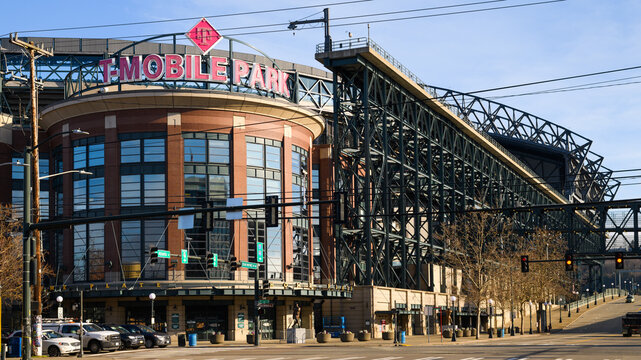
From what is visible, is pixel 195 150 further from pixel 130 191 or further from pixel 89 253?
pixel 89 253

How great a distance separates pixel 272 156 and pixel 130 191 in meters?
13.7

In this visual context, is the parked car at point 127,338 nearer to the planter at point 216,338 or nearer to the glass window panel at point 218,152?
the planter at point 216,338

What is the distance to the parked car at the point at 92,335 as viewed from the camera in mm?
49562

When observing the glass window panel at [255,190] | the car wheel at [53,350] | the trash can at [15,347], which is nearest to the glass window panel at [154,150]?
the glass window panel at [255,190]

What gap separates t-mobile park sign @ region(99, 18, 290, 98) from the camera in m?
67.9

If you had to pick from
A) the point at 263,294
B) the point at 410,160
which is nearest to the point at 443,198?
the point at 410,160

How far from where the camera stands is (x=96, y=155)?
234ft

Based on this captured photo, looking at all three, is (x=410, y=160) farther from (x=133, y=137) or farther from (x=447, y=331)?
(x=133, y=137)

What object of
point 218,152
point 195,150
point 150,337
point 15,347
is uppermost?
point 195,150

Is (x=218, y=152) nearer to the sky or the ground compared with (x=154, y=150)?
nearer to the ground

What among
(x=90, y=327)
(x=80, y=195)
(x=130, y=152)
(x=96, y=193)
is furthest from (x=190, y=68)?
(x=90, y=327)

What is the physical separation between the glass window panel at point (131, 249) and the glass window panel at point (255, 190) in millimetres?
10330

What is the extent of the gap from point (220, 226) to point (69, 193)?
1490cm

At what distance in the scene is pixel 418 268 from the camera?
91312 millimetres
